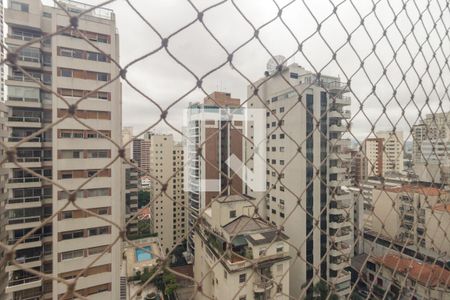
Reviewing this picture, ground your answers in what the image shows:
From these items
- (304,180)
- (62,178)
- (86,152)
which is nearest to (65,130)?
(86,152)

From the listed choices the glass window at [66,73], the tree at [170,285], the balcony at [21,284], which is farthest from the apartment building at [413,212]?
the tree at [170,285]

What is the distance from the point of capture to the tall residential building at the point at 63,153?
12.2 ft

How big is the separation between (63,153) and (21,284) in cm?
229

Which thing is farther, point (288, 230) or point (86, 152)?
point (288, 230)

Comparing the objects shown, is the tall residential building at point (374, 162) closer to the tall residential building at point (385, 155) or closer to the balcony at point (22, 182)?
the tall residential building at point (385, 155)

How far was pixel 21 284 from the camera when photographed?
4016 millimetres

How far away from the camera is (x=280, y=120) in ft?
1.69

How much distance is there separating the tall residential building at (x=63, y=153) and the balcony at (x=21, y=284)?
1 centimetres

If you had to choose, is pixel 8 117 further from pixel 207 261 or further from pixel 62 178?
pixel 207 261

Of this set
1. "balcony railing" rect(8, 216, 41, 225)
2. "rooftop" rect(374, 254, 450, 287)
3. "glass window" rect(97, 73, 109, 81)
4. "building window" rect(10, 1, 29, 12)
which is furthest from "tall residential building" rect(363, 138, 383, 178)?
"building window" rect(10, 1, 29, 12)

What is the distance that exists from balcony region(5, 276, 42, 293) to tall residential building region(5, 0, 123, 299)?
1 cm

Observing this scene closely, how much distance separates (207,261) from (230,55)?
5.14 meters

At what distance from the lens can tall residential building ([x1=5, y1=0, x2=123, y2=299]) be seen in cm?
371

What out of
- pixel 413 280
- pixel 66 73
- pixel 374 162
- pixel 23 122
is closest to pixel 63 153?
pixel 23 122
